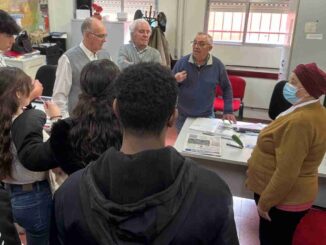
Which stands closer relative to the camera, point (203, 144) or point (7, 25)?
point (7, 25)

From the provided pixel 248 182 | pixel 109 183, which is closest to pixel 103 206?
pixel 109 183

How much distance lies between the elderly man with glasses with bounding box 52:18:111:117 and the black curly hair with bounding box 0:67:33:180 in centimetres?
85

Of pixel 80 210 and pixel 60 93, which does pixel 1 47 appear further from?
pixel 80 210

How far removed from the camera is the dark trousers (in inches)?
67.9

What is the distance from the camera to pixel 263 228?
73.2 inches

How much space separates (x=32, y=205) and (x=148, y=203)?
1.05 metres

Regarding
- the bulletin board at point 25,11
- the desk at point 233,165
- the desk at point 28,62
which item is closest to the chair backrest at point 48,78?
the desk at point 28,62

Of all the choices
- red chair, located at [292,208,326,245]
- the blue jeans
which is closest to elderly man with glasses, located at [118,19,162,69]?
the blue jeans

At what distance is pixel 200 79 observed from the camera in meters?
2.71

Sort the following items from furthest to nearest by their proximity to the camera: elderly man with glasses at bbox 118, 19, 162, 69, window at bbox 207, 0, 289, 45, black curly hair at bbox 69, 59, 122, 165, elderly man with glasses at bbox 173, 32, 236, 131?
window at bbox 207, 0, 289, 45 → elderly man with glasses at bbox 118, 19, 162, 69 → elderly man with glasses at bbox 173, 32, 236, 131 → black curly hair at bbox 69, 59, 122, 165

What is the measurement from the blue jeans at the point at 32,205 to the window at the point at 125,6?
3836 mm

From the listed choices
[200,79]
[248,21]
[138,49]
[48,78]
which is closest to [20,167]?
[200,79]

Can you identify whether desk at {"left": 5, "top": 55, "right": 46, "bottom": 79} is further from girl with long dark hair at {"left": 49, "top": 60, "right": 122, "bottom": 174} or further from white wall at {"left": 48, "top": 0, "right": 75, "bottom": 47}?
girl with long dark hair at {"left": 49, "top": 60, "right": 122, "bottom": 174}

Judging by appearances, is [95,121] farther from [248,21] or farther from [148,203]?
[248,21]
